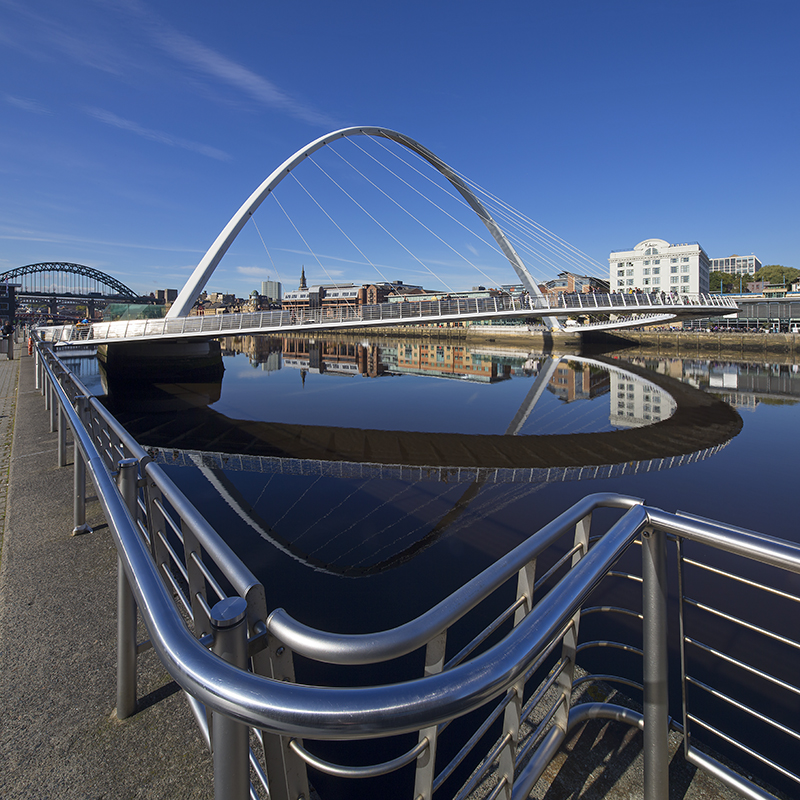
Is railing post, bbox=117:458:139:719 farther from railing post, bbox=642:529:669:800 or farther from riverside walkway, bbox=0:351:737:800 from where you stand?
railing post, bbox=642:529:669:800

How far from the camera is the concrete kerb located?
1728 mm

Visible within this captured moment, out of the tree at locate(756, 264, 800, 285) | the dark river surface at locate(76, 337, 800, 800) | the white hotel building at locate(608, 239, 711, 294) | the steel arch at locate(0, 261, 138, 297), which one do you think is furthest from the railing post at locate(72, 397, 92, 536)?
the steel arch at locate(0, 261, 138, 297)

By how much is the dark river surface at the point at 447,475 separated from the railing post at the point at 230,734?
96.9 inches

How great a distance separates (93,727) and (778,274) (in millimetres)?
127705

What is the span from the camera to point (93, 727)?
193 centimetres

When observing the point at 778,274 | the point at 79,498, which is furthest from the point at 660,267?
the point at 79,498

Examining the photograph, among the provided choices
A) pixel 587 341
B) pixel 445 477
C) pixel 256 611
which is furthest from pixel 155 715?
pixel 587 341

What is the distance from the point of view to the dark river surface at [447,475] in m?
5.29

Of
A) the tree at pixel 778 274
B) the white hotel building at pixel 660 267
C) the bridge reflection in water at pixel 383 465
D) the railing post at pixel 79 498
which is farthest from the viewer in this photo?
the tree at pixel 778 274

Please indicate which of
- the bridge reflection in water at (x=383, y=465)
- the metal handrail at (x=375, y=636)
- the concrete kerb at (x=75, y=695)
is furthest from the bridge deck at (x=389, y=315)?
the metal handrail at (x=375, y=636)

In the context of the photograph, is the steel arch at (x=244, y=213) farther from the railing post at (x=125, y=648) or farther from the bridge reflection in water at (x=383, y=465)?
the railing post at (x=125, y=648)

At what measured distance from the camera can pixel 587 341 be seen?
5600 cm

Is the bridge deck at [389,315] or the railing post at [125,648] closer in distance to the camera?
the railing post at [125,648]

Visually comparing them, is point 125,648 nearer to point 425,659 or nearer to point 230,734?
point 425,659
